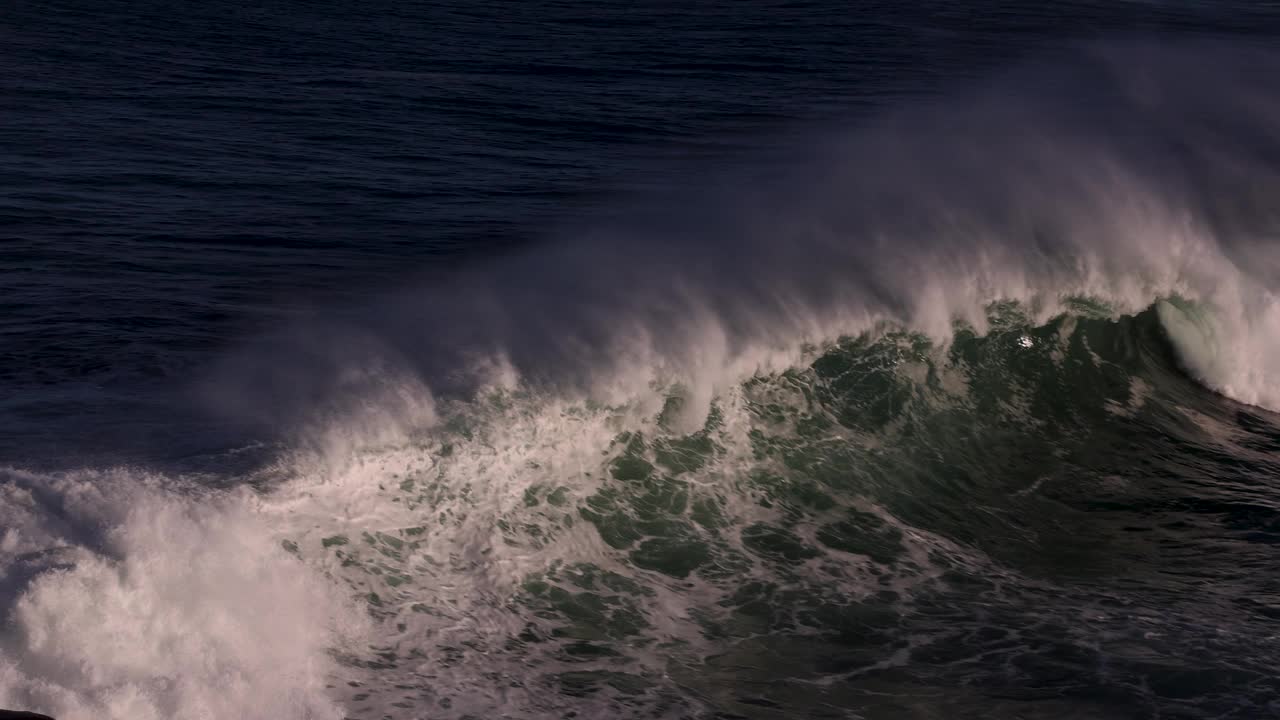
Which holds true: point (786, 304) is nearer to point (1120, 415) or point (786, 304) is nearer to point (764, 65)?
point (1120, 415)

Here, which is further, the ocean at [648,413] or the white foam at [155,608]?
the ocean at [648,413]

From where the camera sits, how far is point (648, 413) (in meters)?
11.2

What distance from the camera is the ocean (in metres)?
8.03

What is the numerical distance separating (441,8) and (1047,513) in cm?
3100

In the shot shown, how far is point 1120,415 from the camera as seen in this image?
535 inches

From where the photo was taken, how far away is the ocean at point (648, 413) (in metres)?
8.03

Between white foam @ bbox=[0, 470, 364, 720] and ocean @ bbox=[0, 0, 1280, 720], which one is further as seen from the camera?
ocean @ bbox=[0, 0, 1280, 720]

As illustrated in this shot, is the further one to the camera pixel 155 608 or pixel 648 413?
pixel 648 413

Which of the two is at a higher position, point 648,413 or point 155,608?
point 648,413

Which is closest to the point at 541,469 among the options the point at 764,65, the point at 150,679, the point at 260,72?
the point at 150,679

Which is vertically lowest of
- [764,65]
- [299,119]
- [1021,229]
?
[1021,229]

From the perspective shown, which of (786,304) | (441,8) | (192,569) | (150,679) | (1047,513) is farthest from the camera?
(441,8)

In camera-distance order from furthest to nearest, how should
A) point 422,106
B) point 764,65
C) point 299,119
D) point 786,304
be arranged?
point 764,65 < point 422,106 < point 299,119 < point 786,304

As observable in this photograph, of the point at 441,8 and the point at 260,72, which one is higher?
the point at 441,8
